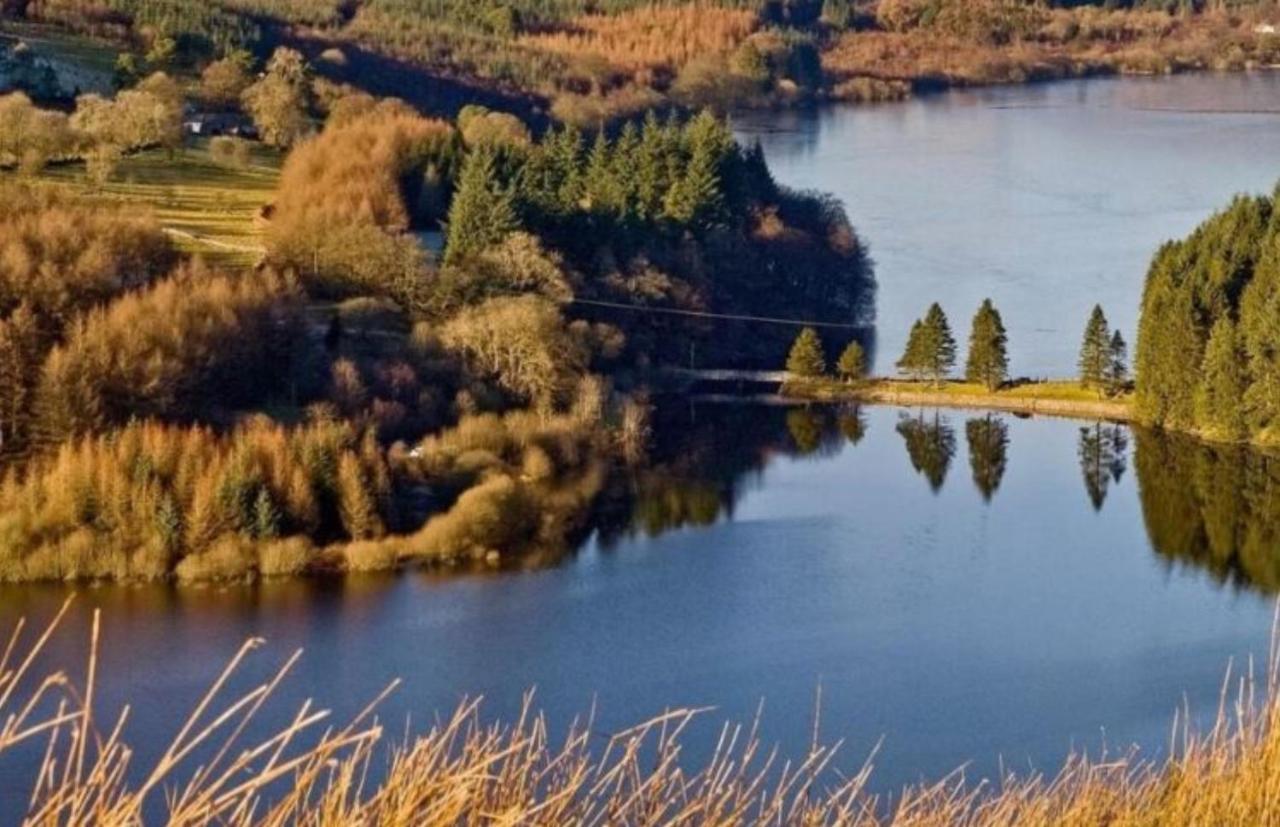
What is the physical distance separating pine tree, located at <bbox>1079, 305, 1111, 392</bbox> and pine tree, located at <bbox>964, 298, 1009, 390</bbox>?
19.3 inches

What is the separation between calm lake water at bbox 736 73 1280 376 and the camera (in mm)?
14781

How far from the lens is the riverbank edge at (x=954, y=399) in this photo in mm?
12602

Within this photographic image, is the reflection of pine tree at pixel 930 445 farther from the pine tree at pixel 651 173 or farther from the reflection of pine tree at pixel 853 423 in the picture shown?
the pine tree at pixel 651 173

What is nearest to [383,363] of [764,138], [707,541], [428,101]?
[707,541]

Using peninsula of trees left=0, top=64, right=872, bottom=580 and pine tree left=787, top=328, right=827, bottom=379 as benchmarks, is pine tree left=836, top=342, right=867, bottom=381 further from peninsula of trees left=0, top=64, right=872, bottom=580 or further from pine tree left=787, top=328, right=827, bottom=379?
peninsula of trees left=0, top=64, right=872, bottom=580

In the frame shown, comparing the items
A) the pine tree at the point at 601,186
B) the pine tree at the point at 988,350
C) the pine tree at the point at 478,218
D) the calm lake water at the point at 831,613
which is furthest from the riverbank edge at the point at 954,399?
the pine tree at the point at 478,218

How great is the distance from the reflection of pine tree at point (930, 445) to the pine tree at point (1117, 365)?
43.8 inches

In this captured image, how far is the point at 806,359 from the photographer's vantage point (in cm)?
1311

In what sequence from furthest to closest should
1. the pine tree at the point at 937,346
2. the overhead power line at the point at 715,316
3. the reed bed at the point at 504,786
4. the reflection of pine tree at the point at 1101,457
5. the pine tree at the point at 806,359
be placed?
1. the pine tree at the point at 806,359
2. the overhead power line at the point at 715,316
3. the pine tree at the point at 937,346
4. the reflection of pine tree at the point at 1101,457
5. the reed bed at the point at 504,786

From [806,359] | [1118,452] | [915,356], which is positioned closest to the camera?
[1118,452]

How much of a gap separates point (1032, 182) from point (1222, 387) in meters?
7.80

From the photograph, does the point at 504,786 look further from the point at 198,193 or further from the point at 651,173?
the point at 651,173

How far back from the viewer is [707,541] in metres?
9.73

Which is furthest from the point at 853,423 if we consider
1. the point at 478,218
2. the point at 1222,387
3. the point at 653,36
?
the point at 653,36
